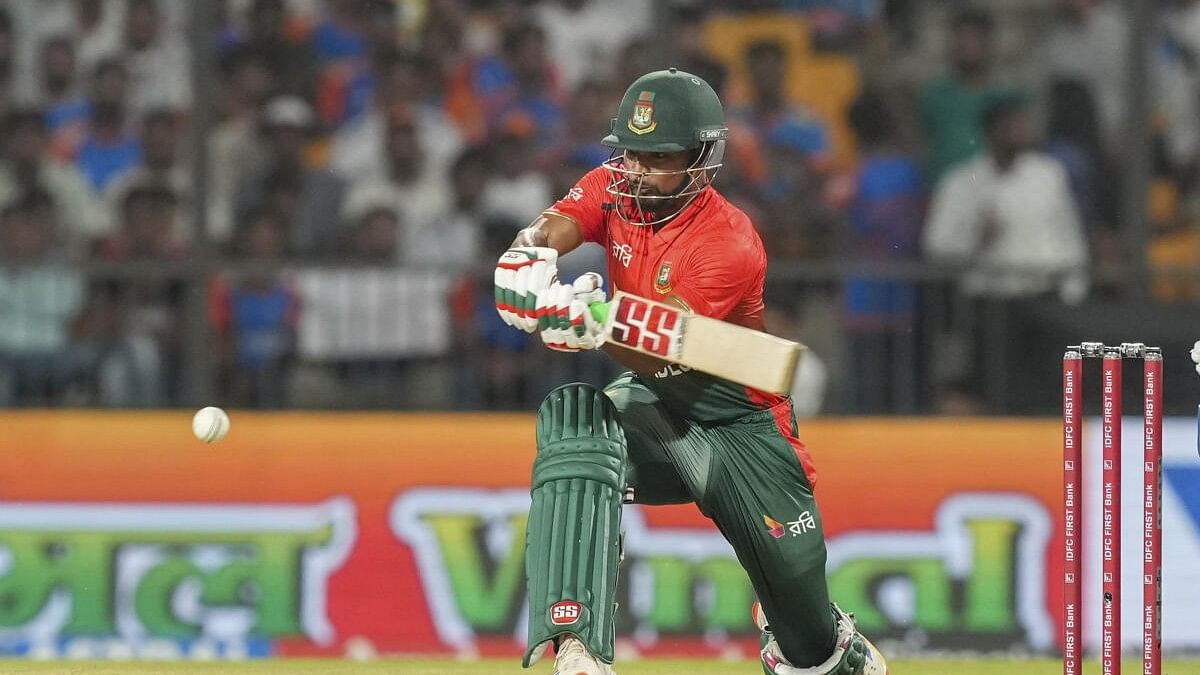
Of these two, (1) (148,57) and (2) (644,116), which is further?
(1) (148,57)

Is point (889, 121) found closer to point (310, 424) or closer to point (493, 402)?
point (493, 402)

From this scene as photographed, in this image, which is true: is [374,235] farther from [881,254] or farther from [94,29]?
[881,254]

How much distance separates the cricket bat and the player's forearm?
42cm

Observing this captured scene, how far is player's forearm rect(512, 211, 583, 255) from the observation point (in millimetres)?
5340

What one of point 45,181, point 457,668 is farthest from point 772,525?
point 45,181

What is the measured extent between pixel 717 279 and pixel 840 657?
122cm

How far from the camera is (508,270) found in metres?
4.92

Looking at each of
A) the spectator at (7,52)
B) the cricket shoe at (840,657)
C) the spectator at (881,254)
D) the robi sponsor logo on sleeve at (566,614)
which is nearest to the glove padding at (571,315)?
the robi sponsor logo on sleeve at (566,614)

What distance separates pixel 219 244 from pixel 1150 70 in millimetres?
4454

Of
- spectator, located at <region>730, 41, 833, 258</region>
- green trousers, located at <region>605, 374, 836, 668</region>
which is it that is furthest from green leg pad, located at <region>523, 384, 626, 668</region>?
spectator, located at <region>730, 41, 833, 258</region>

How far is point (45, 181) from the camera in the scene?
368 inches

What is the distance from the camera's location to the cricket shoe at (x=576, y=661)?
461cm

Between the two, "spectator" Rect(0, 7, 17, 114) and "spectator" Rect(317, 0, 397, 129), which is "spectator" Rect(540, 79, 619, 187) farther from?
"spectator" Rect(0, 7, 17, 114)

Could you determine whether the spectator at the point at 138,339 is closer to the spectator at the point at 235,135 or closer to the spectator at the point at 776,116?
the spectator at the point at 235,135
